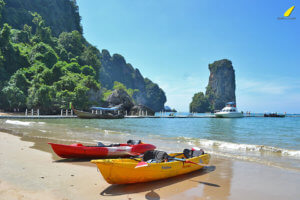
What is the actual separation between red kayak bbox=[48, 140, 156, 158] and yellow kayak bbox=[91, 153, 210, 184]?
9.35ft

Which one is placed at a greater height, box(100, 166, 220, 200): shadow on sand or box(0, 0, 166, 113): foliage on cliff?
box(0, 0, 166, 113): foliage on cliff

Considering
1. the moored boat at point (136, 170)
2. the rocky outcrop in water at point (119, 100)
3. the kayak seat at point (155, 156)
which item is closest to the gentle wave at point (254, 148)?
the moored boat at point (136, 170)

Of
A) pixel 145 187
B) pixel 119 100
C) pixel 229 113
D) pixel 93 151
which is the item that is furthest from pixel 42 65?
pixel 145 187

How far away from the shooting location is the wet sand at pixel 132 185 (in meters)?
5.45

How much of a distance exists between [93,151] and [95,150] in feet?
0.31

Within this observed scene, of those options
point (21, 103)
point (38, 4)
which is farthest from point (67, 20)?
point (21, 103)

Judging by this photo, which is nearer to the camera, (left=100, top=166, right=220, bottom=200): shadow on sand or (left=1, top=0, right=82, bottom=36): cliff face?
(left=100, top=166, right=220, bottom=200): shadow on sand

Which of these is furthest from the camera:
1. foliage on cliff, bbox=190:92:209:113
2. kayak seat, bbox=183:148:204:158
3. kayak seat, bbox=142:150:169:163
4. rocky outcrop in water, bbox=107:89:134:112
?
foliage on cliff, bbox=190:92:209:113

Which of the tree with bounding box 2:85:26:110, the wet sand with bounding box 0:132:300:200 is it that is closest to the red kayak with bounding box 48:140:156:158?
the wet sand with bounding box 0:132:300:200

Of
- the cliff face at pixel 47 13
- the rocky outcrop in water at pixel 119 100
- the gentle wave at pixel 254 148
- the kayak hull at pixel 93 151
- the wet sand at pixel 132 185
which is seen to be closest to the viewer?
the wet sand at pixel 132 185

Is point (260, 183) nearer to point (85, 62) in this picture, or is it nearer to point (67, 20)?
point (85, 62)

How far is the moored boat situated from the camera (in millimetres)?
5613

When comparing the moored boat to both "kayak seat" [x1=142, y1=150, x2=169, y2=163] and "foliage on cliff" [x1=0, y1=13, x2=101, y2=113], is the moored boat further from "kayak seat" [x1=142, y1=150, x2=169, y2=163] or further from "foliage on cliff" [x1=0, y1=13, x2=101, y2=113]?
"foliage on cliff" [x1=0, y1=13, x2=101, y2=113]

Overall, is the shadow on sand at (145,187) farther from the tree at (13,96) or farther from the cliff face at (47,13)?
the cliff face at (47,13)
